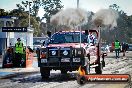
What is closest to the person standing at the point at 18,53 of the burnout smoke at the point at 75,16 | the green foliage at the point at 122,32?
the burnout smoke at the point at 75,16

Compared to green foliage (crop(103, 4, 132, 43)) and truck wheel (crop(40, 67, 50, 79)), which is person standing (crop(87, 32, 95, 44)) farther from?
green foliage (crop(103, 4, 132, 43))

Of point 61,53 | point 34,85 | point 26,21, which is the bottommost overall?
point 34,85

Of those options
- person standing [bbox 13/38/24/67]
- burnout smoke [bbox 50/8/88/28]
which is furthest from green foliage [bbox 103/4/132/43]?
person standing [bbox 13/38/24/67]

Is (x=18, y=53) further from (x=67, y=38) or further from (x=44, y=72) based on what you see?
(x=44, y=72)

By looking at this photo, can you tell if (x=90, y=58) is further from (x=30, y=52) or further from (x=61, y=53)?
(x=30, y=52)

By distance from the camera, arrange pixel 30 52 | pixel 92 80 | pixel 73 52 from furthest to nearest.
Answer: pixel 30 52
pixel 73 52
pixel 92 80

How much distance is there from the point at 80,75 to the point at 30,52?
14506 mm

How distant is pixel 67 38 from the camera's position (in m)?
15.4

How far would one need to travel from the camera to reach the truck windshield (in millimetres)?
15281

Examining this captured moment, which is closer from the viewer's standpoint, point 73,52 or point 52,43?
point 73,52

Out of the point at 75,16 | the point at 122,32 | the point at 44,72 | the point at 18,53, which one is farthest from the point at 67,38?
the point at 122,32

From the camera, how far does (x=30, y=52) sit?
71.5ft

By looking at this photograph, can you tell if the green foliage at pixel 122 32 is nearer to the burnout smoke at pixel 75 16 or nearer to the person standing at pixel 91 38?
the burnout smoke at pixel 75 16

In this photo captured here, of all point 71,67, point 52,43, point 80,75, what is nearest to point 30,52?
point 52,43
